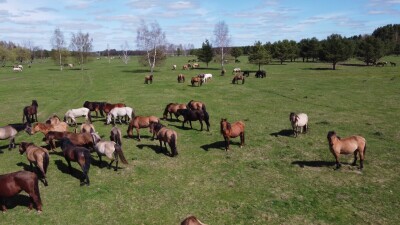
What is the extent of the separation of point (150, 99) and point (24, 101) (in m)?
12.9

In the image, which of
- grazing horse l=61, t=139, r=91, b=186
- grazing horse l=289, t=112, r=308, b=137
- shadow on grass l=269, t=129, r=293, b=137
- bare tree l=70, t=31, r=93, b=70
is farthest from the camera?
bare tree l=70, t=31, r=93, b=70

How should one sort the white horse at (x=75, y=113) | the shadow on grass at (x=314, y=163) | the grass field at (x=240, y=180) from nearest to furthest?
the grass field at (x=240, y=180)
the shadow on grass at (x=314, y=163)
the white horse at (x=75, y=113)

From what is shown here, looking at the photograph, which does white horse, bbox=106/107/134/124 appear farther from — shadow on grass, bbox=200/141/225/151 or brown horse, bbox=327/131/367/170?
brown horse, bbox=327/131/367/170

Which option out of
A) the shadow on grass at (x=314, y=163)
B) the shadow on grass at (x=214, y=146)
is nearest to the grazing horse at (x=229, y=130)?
the shadow on grass at (x=214, y=146)

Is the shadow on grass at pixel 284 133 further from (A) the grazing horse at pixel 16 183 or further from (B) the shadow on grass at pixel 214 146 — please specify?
(A) the grazing horse at pixel 16 183

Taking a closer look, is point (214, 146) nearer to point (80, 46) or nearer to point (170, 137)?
point (170, 137)

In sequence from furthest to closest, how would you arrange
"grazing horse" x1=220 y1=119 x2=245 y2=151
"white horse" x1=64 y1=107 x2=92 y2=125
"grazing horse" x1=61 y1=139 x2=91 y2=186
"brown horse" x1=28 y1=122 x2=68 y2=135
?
"white horse" x1=64 y1=107 x2=92 y2=125 → "brown horse" x1=28 y1=122 x2=68 y2=135 → "grazing horse" x1=220 y1=119 x2=245 y2=151 → "grazing horse" x1=61 y1=139 x2=91 y2=186

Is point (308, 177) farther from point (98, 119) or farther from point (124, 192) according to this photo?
point (98, 119)

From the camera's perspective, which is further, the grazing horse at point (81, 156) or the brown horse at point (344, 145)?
the brown horse at point (344, 145)

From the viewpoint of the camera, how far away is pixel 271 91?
35.9m

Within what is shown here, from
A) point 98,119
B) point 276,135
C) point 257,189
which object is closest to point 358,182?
point 257,189

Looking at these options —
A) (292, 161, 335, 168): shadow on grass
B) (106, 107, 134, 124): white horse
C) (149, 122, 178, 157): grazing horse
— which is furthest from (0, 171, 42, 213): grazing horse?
(106, 107, 134, 124): white horse

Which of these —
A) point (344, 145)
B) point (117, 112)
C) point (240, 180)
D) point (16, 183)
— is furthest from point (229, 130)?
point (16, 183)

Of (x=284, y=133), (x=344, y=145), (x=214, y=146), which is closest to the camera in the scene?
(x=344, y=145)
